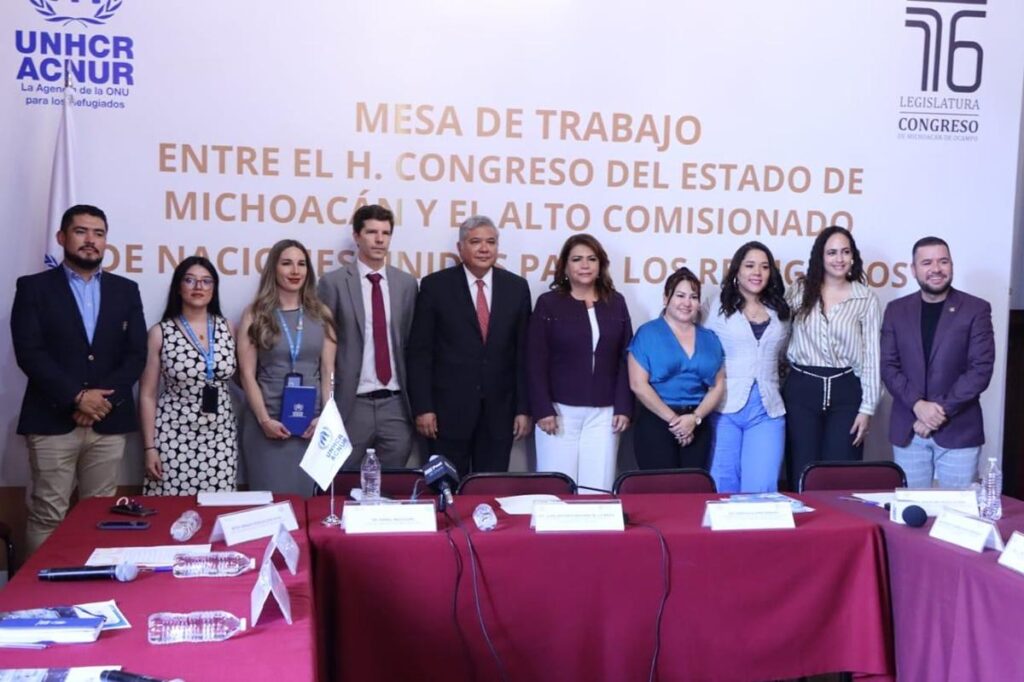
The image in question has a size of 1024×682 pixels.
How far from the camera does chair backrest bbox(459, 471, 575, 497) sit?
335cm

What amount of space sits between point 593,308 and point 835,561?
2032mm

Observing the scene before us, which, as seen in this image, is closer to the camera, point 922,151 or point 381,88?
point 381,88

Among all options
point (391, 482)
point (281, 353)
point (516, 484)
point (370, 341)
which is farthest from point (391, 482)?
point (370, 341)

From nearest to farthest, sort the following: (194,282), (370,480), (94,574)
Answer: (94,574) → (370,480) → (194,282)

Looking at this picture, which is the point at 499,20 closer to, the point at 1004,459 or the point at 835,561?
the point at 835,561

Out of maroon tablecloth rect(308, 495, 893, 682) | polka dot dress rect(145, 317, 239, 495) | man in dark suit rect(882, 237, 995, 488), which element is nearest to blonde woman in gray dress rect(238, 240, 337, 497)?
polka dot dress rect(145, 317, 239, 495)

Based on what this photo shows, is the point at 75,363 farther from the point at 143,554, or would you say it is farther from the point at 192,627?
the point at 192,627

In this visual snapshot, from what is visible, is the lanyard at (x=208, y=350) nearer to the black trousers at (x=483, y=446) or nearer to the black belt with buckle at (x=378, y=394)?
the black belt with buckle at (x=378, y=394)

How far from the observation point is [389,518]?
267cm

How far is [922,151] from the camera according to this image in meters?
5.17

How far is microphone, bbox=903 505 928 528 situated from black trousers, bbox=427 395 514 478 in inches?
82.4

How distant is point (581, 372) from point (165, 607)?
2.75 m

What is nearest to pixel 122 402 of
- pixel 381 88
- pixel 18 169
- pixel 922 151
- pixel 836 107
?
pixel 18 169

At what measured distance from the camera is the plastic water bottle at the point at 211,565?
87.5 inches
